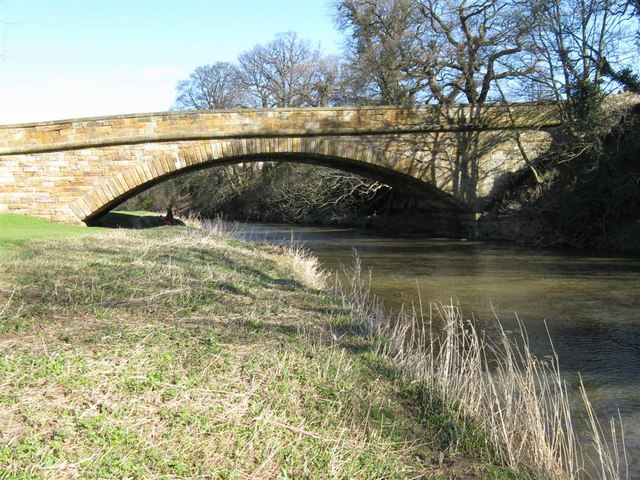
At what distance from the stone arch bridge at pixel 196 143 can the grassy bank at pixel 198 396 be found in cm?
1058

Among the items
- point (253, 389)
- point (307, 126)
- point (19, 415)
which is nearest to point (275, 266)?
point (253, 389)

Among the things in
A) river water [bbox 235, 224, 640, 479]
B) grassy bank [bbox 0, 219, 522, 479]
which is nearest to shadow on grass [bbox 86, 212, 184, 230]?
river water [bbox 235, 224, 640, 479]

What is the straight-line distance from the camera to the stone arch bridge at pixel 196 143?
1480 centimetres

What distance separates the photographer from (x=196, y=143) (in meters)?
15.1

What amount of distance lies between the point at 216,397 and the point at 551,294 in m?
6.48

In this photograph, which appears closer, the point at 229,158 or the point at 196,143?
the point at 196,143

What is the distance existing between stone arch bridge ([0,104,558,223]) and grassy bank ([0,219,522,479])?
10580 mm

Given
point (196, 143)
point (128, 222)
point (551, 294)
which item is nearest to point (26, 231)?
point (196, 143)

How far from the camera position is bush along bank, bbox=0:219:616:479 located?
2.31 metres

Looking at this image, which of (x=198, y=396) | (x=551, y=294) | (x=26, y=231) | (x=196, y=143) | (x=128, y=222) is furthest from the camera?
(x=128, y=222)

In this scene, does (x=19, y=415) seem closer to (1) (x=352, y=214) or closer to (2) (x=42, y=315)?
(2) (x=42, y=315)

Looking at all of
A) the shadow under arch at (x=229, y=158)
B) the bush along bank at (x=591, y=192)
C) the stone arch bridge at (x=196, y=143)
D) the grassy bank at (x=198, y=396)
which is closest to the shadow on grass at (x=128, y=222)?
the shadow under arch at (x=229, y=158)

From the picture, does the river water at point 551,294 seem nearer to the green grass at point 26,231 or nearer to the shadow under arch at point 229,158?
the shadow under arch at point 229,158

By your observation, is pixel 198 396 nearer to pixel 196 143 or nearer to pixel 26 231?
pixel 26 231
